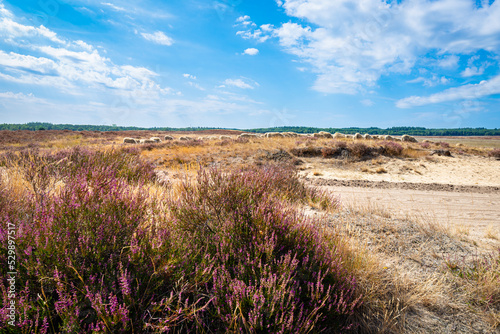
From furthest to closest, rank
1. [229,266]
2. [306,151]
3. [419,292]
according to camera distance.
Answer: [306,151]
[419,292]
[229,266]

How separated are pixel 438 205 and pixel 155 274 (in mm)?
9934

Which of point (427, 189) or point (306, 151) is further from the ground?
point (306, 151)

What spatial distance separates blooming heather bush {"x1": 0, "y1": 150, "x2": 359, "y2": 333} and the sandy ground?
16.2 feet

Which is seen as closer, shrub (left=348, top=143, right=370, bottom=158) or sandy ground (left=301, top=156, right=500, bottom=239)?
sandy ground (left=301, top=156, right=500, bottom=239)

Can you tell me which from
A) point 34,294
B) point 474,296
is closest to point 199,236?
point 34,294

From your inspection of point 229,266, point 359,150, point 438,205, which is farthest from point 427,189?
point 229,266

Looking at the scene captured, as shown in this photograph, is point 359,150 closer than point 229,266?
No

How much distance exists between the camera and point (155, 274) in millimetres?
2201

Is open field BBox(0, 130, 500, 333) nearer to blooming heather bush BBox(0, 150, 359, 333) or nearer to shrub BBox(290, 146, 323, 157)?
blooming heather bush BBox(0, 150, 359, 333)

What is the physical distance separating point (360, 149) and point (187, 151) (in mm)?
14390

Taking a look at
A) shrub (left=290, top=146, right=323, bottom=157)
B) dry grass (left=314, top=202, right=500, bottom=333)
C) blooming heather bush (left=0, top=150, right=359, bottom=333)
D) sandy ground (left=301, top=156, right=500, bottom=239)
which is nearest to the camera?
blooming heather bush (left=0, top=150, right=359, bottom=333)

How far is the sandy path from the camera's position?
21.8 feet

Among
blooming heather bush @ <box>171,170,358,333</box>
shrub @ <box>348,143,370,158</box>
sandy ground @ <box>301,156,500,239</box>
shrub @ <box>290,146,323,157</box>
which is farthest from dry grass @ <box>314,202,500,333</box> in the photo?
shrub @ <box>348,143,370,158</box>

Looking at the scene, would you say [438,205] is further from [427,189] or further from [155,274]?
[155,274]
